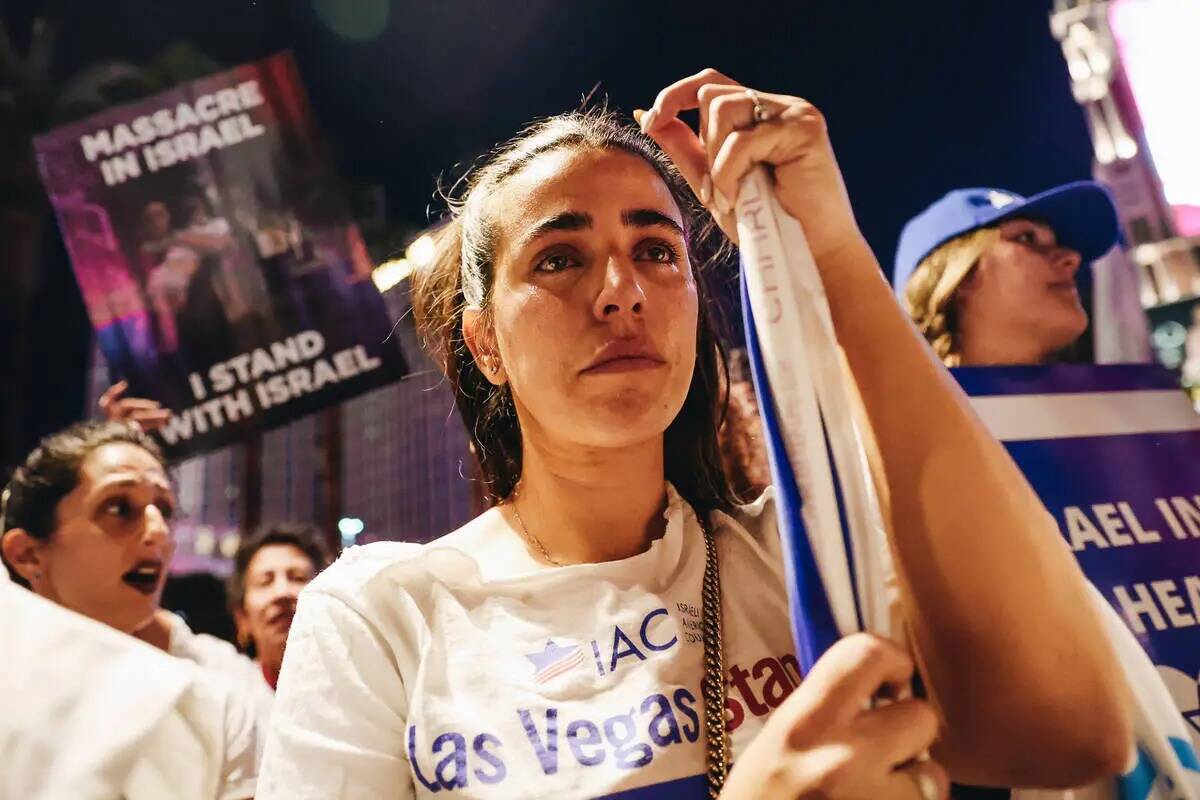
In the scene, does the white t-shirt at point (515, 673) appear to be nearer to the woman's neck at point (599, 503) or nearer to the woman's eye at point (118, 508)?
the woman's neck at point (599, 503)

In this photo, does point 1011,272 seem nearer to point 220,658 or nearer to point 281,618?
point 281,618

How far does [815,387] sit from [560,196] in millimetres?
492

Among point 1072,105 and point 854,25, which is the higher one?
point 854,25

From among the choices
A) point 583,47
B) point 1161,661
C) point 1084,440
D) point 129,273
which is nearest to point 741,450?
point 1084,440

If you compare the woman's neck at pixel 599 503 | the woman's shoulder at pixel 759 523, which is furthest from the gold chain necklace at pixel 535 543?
the woman's shoulder at pixel 759 523

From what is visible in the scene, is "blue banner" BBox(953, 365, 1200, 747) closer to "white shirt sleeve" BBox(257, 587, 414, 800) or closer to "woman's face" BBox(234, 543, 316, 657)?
"white shirt sleeve" BBox(257, 587, 414, 800)

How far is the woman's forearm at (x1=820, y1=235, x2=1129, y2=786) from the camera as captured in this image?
2.67ft

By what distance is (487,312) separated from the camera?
121 centimetres

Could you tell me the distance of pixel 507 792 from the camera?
2.72ft

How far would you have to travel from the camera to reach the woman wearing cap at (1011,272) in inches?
68.2

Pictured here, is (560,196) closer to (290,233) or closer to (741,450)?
(741,450)

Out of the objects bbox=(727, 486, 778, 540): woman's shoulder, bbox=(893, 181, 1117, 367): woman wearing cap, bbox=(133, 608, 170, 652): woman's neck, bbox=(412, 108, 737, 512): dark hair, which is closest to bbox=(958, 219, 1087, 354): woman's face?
bbox=(893, 181, 1117, 367): woman wearing cap

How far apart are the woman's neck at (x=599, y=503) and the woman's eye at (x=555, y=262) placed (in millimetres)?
246

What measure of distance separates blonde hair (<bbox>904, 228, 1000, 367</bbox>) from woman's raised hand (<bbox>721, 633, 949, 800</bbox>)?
1306 millimetres
